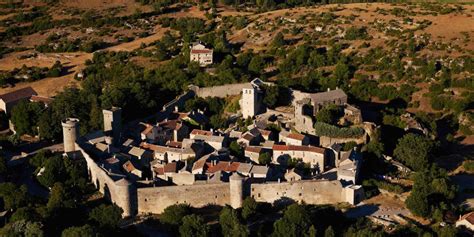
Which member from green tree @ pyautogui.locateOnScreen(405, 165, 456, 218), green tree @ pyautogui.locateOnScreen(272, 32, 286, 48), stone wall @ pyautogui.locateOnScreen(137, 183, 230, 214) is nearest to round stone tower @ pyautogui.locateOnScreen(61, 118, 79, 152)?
stone wall @ pyautogui.locateOnScreen(137, 183, 230, 214)

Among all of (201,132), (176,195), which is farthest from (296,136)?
(176,195)

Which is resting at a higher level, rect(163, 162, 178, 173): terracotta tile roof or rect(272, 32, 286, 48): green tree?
rect(272, 32, 286, 48): green tree

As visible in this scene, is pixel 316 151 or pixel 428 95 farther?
pixel 428 95

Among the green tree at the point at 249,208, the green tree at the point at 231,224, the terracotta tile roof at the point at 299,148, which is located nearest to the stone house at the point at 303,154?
the terracotta tile roof at the point at 299,148

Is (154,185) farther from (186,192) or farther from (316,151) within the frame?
(316,151)

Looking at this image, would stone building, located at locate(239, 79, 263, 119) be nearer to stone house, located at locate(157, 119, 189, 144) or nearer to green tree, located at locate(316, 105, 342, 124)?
stone house, located at locate(157, 119, 189, 144)

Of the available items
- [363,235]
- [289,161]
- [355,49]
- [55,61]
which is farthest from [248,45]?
[363,235]

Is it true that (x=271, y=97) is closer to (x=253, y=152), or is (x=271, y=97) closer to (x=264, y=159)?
(x=253, y=152)
